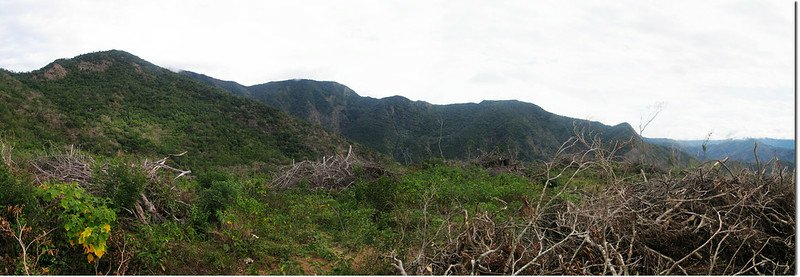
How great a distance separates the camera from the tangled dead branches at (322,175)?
43.2 feet

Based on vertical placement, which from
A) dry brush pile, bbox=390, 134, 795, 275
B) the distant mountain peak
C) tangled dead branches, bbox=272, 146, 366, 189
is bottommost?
tangled dead branches, bbox=272, 146, 366, 189

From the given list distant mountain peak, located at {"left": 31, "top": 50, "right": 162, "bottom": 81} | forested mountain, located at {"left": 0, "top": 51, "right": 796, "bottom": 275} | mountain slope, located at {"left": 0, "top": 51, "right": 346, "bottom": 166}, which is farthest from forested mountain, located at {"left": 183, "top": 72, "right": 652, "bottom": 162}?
forested mountain, located at {"left": 0, "top": 51, "right": 796, "bottom": 275}

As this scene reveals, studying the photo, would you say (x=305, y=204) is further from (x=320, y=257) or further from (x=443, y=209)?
(x=320, y=257)

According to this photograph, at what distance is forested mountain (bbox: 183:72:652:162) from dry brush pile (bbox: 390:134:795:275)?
111 feet

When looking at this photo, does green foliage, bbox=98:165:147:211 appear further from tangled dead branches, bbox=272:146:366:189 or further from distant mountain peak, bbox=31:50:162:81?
distant mountain peak, bbox=31:50:162:81

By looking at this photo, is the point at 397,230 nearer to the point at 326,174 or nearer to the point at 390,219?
the point at 390,219

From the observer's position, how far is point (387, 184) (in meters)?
10.5

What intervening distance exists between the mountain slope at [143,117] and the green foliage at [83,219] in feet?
51.4

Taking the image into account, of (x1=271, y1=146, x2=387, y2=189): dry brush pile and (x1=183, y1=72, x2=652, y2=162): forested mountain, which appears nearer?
(x1=271, y1=146, x2=387, y2=189): dry brush pile

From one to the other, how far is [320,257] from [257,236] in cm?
118

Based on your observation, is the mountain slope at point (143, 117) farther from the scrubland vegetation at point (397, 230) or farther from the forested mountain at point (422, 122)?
the scrubland vegetation at point (397, 230)

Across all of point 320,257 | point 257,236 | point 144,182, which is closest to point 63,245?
point 144,182

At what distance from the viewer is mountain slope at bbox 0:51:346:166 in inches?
935

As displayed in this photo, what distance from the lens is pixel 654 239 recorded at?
4379 mm
